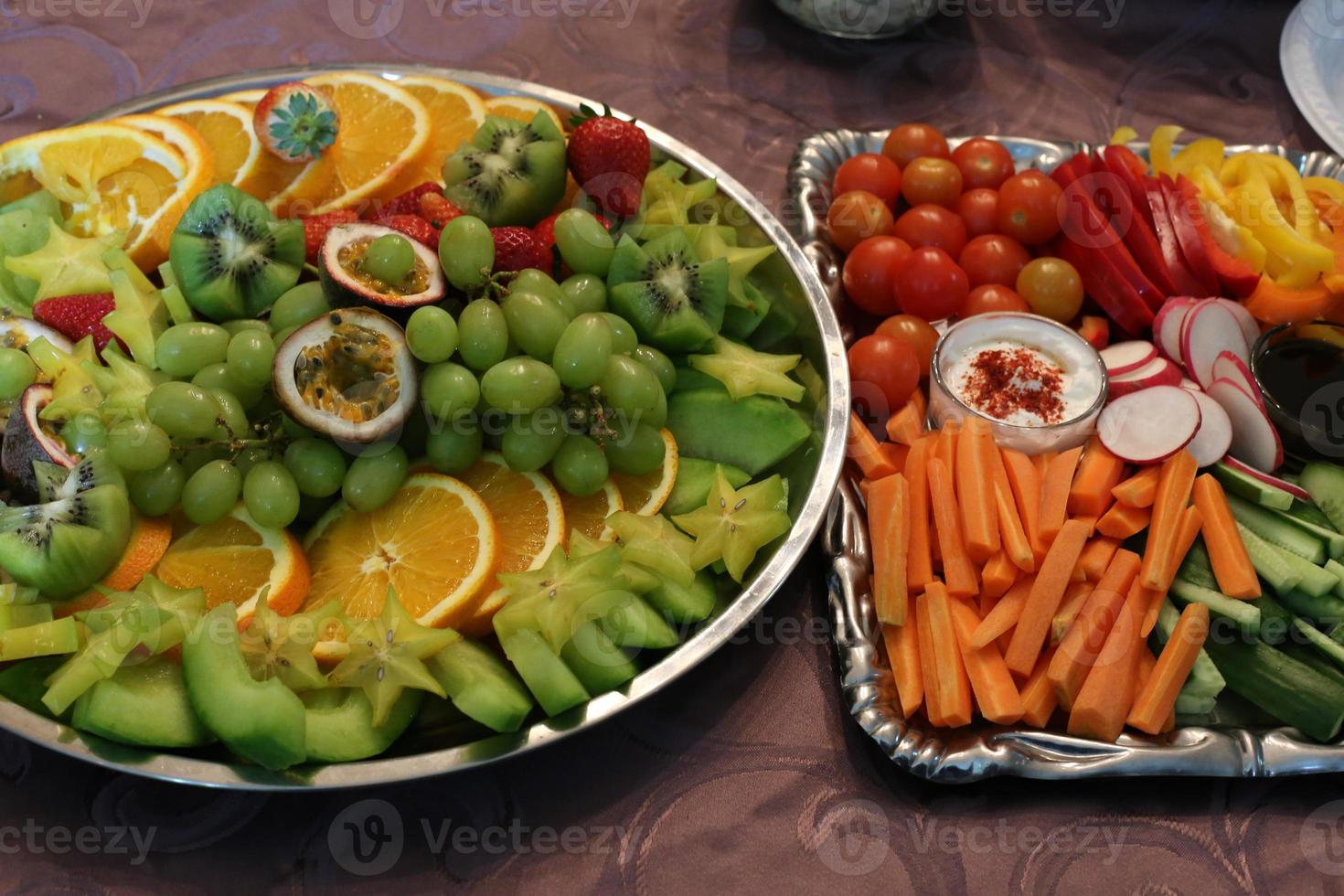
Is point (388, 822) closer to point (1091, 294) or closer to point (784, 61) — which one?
point (1091, 294)

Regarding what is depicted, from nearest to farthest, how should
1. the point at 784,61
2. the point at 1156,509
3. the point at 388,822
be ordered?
the point at 388,822, the point at 1156,509, the point at 784,61

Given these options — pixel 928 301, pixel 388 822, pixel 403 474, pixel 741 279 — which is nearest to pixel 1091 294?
pixel 928 301

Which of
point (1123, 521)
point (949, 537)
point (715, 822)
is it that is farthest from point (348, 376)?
point (1123, 521)

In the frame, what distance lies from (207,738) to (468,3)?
1.77 metres

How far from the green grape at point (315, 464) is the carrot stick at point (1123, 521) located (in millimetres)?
990

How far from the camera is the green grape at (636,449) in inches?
48.4

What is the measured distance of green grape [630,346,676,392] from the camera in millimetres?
1297

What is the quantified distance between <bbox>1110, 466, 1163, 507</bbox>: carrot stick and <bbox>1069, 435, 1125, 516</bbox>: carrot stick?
2 centimetres

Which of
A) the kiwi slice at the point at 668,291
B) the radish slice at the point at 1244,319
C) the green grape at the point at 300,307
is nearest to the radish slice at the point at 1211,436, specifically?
the radish slice at the point at 1244,319

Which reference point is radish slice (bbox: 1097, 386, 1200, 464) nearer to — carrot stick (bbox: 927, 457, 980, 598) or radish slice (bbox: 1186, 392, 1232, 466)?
radish slice (bbox: 1186, 392, 1232, 466)

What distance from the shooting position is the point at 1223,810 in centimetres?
121

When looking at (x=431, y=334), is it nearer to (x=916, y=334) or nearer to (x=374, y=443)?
(x=374, y=443)

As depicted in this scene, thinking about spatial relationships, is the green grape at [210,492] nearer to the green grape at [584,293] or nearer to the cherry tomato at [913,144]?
the green grape at [584,293]

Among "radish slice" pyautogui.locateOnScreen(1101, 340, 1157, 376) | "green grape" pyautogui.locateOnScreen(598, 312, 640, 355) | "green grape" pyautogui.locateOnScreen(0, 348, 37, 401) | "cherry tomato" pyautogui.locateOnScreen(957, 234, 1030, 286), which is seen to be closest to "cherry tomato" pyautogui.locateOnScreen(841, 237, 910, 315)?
"cherry tomato" pyautogui.locateOnScreen(957, 234, 1030, 286)
